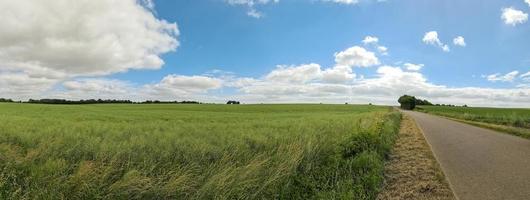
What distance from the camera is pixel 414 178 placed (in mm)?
8648

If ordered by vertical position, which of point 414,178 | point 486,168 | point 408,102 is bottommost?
point 414,178

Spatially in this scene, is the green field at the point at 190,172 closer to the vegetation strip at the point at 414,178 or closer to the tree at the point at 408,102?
the vegetation strip at the point at 414,178

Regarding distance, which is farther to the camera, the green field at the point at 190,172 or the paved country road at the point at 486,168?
the paved country road at the point at 486,168

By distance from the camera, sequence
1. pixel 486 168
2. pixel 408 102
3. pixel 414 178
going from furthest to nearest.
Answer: pixel 408 102
pixel 486 168
pixel 414 178

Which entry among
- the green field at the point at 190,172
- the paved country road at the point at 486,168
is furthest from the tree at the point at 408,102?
the green field at the point at 190,172

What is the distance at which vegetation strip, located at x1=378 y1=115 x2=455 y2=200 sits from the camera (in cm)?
735

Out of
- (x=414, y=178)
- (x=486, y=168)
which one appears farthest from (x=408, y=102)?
(x=414, y=178)

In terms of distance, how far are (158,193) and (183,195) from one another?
471mm

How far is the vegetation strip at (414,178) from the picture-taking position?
735 centimetres

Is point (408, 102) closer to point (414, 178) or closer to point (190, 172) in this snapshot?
point (414, 178)

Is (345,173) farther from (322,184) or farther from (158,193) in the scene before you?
(158,193)

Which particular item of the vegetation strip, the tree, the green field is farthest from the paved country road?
the tree

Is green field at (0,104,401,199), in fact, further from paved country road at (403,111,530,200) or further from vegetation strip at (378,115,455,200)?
paved country road at (403,111,530,200)

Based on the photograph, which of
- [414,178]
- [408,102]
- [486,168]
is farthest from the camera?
[408,102]
